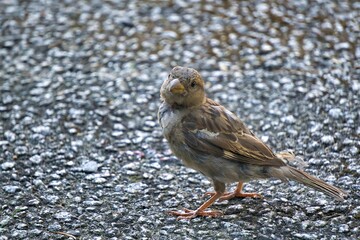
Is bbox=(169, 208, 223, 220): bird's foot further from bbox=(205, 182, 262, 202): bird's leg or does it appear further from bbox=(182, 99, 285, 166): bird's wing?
bbox=(182, 99, 285, 166): bird's wing

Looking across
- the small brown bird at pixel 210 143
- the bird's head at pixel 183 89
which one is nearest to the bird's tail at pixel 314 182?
the small brown bird at pixel 210 143

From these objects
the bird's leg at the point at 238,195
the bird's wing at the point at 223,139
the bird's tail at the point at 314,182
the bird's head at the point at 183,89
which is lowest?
the bird's leg at the point at 238,195

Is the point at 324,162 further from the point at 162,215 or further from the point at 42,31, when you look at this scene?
the point at 42,31

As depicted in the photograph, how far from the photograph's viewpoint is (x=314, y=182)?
5.02 m

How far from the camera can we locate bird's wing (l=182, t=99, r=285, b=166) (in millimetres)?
5203

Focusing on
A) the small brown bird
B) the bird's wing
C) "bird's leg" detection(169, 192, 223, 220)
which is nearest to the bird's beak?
the small brown bird

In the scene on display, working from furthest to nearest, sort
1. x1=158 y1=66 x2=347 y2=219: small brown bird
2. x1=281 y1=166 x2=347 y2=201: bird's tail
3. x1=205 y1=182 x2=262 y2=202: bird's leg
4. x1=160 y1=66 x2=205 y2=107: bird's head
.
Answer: x1=205 y1=182 x2=262 y2=202: bird's leg
x1=160 y1=66 x2=205 y2=107: bird's head
x1=158 y1=66 x2=347 y2=219: small brown bird
x1=281 y1=166 x2=347 y2=201: bird's tail

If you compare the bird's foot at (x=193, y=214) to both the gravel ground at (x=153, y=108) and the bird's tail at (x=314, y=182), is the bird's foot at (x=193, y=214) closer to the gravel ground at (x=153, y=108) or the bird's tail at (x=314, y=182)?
the gravel ground at (x=153, y=108)

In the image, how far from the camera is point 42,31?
856 centimetres

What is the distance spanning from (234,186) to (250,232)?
903mm

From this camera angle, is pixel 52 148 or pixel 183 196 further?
pixel 52 148

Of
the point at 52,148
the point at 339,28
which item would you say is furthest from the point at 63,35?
the point at 339,28

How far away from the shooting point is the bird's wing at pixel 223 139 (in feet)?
17.1

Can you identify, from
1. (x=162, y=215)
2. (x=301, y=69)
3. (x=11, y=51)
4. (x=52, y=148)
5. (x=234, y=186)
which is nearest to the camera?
(x=162, y=215)
